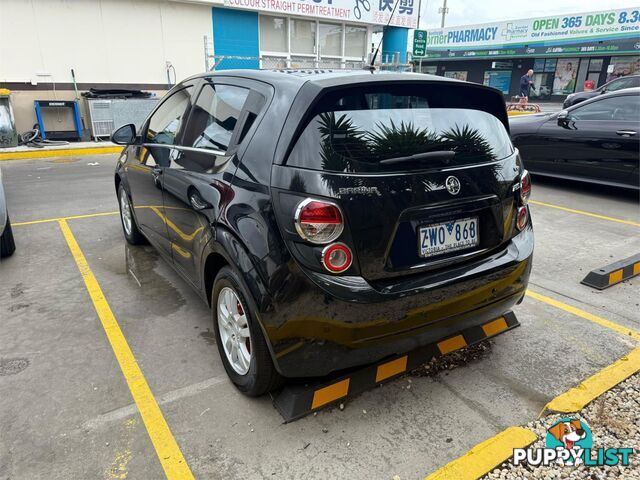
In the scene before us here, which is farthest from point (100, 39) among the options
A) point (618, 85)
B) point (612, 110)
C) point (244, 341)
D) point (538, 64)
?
Result: point (538, 64)

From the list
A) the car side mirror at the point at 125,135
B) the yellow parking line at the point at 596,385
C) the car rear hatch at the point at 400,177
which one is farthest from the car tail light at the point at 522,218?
the car side mirror at the point at 125,135

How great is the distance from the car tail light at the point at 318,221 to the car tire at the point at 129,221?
3071 millimetres

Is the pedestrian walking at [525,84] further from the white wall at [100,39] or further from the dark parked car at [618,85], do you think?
the white wall at [100,39]

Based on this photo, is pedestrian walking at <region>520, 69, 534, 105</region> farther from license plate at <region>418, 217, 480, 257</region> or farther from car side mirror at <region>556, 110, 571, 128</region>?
license plate at <region>418, 217, 480, 257</region>

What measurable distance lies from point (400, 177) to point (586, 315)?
239cm

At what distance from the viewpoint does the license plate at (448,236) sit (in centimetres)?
238

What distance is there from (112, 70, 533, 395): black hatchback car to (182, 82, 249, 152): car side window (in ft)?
0.05

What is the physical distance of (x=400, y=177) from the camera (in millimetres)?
2283

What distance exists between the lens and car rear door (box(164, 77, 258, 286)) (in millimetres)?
2707

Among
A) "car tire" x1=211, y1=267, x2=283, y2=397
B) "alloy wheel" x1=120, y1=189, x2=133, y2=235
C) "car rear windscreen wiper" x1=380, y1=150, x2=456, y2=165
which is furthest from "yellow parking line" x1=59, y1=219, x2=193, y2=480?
"car rear windscreen wiper" x1=380, y1=150, x2=456, y2=165

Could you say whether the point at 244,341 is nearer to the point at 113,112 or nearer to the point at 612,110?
the point at 612,110

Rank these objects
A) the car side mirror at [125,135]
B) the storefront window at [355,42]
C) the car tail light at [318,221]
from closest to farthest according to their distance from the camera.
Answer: the car tail light at [318,221] < the car side mirror at [125,135] < the storefront window at [355,42]

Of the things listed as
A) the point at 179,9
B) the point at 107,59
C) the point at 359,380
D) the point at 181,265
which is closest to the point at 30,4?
the point at 107,59

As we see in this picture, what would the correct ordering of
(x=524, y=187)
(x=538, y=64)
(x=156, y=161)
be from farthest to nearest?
1. (x=538, y=64)
2. (x=156, y=161)
3. (x=524, y=187)
